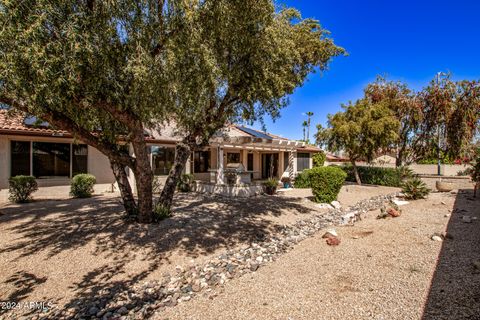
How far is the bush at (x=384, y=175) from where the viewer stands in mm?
21719

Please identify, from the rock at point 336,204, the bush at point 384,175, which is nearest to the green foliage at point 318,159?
the bush at point 384,175

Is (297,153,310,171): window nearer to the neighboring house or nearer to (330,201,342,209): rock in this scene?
the neighboring house

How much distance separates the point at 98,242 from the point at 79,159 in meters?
9.23

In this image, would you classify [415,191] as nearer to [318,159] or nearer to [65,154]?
[318,159]

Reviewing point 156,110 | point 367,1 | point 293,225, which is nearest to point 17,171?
point 156,110

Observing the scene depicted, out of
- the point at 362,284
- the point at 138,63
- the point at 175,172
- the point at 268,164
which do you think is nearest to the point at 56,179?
the point at 175,172

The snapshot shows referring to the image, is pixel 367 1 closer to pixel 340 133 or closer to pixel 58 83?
pixel 340 133

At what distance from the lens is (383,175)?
2233cm

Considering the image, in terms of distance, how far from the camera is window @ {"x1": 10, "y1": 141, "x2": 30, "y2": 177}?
41.3ft

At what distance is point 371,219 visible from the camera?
11.2m

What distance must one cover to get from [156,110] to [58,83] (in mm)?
2179

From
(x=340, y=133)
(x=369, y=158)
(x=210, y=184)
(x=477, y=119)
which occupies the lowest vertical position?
(x=210, y=184)

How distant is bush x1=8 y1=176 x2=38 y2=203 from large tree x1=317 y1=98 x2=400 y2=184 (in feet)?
61.3

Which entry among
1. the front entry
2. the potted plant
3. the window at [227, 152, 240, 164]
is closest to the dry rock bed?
the potted plant
